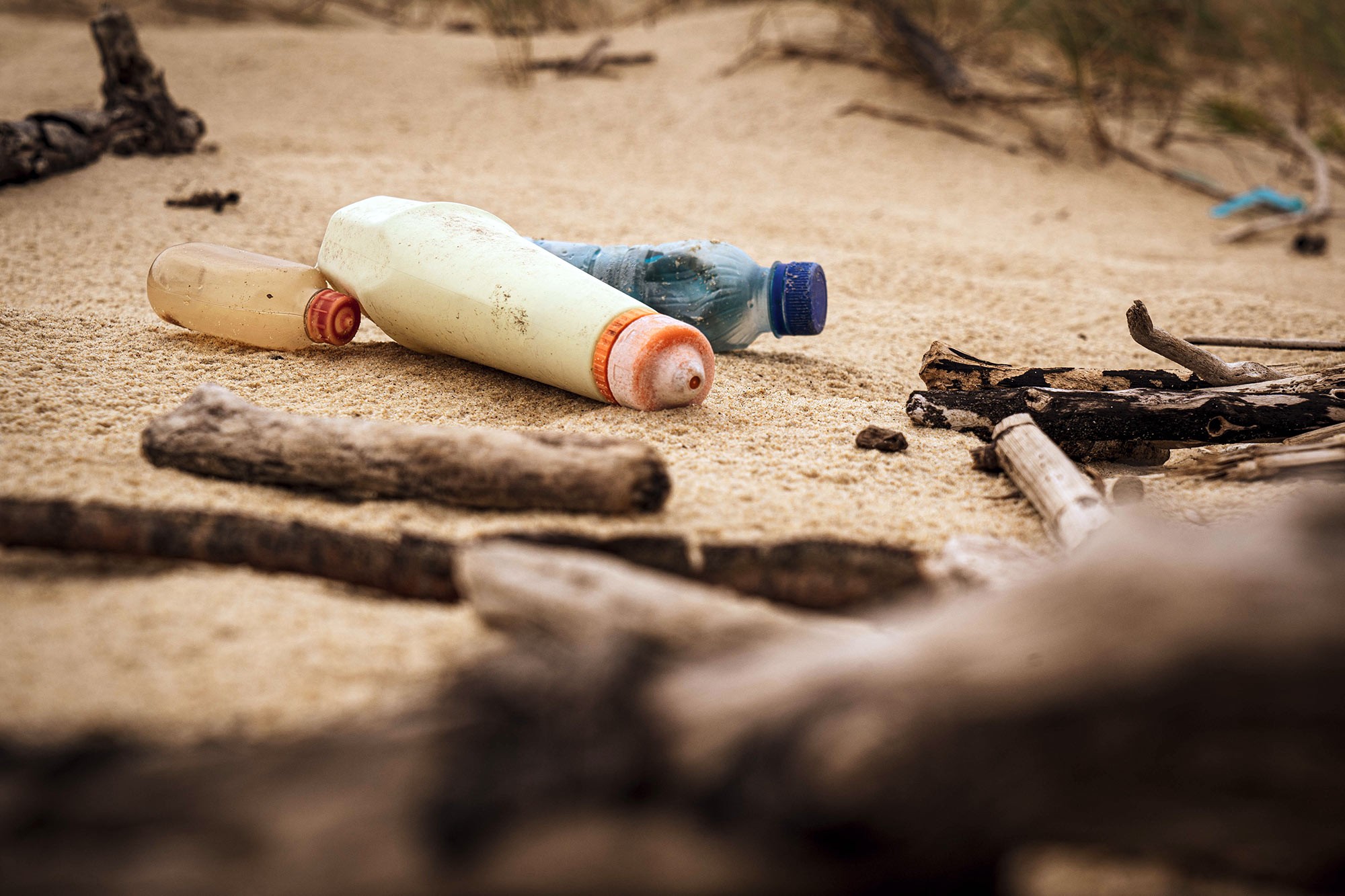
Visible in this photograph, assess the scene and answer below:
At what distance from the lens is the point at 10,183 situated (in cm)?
329

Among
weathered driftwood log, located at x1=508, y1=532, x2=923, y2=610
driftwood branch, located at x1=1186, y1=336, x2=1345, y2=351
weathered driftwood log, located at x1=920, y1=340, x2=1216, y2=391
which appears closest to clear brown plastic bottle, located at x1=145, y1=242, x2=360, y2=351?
weathered driftwood log, located at x1=508, y1=532, x2=923, y2=610

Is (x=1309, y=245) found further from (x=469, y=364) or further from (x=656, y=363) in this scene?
(x=469, y=364)

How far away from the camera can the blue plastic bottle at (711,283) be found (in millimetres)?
2191

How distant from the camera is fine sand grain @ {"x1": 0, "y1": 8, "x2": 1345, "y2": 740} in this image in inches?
41.8

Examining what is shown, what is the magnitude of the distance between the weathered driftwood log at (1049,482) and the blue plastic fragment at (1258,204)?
3852 mm

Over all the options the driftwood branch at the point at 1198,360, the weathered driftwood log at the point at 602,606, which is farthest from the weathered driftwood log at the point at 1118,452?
the weathered driftwood log at the point at 602,606

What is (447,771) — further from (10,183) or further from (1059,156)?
(1059,156)

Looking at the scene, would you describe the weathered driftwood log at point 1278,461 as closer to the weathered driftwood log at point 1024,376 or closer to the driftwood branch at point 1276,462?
the driftwood branch at point 1276,462

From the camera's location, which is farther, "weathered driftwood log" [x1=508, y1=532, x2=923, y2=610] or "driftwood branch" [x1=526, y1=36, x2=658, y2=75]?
"driftwood branch" [x1=526, y1=36, x2=658, y2=75]

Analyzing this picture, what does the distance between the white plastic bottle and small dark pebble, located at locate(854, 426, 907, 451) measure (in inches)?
12.8

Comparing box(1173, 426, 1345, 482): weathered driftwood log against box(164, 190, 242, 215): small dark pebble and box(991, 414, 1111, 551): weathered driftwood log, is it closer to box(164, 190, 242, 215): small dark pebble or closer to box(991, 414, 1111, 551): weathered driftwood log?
box(991, 414, 1111, 551): weathered driftwood log

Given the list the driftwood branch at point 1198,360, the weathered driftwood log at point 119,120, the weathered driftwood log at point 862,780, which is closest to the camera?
the weathered driftwood log at point 862,780

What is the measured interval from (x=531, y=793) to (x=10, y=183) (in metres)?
3.62

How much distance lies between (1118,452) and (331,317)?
168 centimetres
